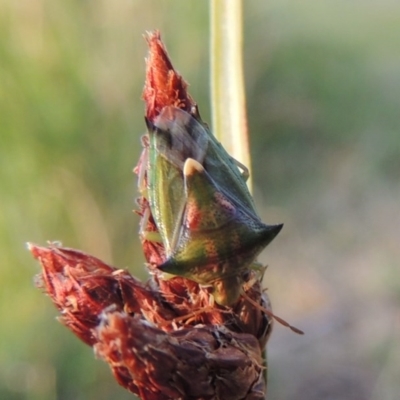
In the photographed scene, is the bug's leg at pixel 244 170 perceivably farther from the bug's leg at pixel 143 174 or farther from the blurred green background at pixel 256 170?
the blurred green background at pixel 256 170

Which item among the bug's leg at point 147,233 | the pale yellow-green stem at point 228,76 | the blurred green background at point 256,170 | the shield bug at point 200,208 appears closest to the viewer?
the shield bug at point 200,208

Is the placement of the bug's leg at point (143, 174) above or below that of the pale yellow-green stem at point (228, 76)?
below

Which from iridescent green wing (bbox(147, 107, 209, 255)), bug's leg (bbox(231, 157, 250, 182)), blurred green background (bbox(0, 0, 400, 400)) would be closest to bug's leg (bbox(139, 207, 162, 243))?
iridescent green wing (bbox(147, 107, 209, 255))

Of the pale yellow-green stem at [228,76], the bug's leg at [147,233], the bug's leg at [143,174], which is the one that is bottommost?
the bug's leg at [147,233]

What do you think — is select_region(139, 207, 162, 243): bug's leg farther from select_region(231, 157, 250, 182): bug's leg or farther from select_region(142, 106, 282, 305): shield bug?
select_region(231, 157, 250, 182): bug's leg

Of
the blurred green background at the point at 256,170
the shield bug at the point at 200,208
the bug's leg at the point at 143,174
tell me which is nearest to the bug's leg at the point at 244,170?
A: the shield bug at the point at 200,208

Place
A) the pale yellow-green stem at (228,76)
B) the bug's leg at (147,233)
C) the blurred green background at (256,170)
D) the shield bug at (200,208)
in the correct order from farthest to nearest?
the blurred green background at (256,170) < the pale yellow-green stem at (228,76) < the bug's leg at (147,233) < the shield bug at (200,208)

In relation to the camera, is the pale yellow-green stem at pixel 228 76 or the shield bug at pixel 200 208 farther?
the pale yellow-green stem at pixel 228 76
